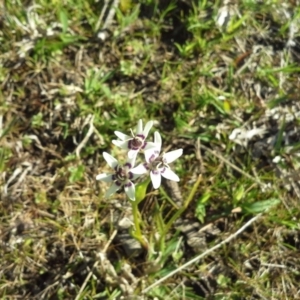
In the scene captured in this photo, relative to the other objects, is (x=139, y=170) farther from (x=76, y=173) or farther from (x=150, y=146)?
(x=76, y=173)

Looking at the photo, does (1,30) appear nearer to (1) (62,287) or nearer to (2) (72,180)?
(2) (72,180)

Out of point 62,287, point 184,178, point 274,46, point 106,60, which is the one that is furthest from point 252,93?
point 62,287

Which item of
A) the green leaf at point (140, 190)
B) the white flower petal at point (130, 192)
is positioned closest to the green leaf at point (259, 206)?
the green leaf at point (140, 190)

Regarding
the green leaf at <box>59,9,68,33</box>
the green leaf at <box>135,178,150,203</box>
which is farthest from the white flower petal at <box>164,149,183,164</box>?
the green leaf at <box>59,9,68,33</box>

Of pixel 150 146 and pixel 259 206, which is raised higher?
pixel 150 146

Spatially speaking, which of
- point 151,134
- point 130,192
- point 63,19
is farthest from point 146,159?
point 63,19

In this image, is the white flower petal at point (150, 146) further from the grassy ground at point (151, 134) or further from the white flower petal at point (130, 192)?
the grassy ground at point (151, 134)

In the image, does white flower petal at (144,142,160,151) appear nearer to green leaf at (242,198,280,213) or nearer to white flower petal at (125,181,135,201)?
white flower petal at (125,181,135,201)

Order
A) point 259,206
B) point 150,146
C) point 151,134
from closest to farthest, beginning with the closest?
1. point 150,146
2. point 259,206
3. point 151,134
